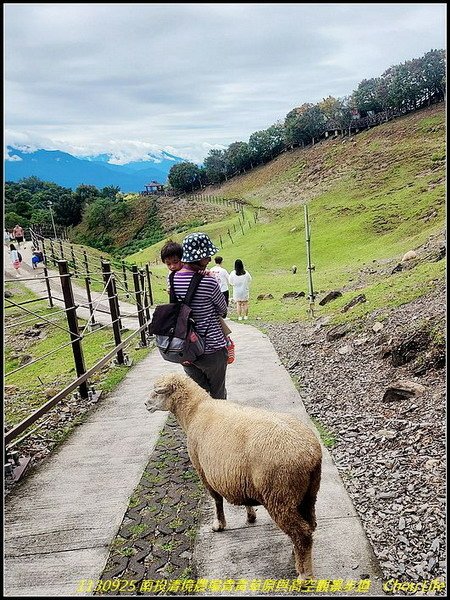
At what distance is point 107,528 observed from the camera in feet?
12.2

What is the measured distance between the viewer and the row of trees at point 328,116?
216 ft

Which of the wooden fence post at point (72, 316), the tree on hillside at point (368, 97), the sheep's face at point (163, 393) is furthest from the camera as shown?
the tree on hillside at point (368, 97)

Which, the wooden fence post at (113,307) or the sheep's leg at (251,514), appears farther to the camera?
the wooden fence post at (113,307)

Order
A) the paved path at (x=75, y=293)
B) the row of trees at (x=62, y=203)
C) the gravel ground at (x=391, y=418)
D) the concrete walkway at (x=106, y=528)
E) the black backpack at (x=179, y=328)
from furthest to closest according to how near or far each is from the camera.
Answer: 1. the row of trees at (x=62, y=203)
2. the paved path at (x=75, y=293)
3. the black backpack at (x=179, y=328)
4. the gravel ground at (x=391, y=418)
5. the concrete walkway at (x=106, y=528)

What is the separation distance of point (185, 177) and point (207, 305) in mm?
85334

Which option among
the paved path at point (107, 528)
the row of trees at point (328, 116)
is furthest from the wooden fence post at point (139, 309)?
the row of trees at point (328, 116)

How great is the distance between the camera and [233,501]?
10.7 feet

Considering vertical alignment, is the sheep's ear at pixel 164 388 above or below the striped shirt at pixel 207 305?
below

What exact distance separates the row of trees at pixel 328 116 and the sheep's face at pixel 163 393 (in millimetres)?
65914

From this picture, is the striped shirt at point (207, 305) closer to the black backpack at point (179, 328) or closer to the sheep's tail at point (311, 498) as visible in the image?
the black backpack at point (179, 328)

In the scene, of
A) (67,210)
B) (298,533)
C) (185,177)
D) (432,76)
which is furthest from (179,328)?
(185,177)

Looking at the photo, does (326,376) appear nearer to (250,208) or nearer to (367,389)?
(367,389)

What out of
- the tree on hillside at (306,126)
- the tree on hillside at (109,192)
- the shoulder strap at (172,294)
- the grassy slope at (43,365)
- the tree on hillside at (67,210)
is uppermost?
the tree on hillside at (306,126)

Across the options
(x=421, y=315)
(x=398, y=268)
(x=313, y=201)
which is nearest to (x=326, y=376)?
(x=421, y=315)
